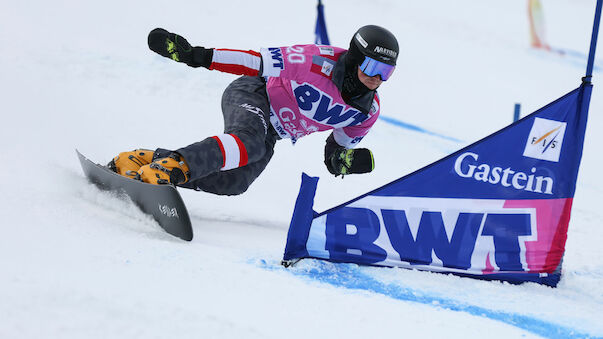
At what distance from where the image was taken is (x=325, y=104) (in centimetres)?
321

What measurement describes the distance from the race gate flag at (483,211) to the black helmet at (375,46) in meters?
0.59

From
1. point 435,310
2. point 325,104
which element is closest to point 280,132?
point 325,104

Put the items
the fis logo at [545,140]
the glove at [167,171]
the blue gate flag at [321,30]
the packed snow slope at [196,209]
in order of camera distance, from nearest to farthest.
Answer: the packed snow slope at [196,209], the glove at [167,171], the fis logo at [545,140], the blue gate flag at [321,30]

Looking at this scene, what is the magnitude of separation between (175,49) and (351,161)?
3.63 ft

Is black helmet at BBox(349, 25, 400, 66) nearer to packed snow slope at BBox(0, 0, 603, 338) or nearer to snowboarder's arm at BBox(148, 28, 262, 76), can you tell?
snowboarder's arm at BBox(148, 28, 262, 76)

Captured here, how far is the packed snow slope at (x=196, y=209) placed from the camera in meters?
1.76

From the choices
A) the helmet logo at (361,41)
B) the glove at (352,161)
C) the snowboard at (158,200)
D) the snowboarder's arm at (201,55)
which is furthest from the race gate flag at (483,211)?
the snowboarder's arm at (201,55)

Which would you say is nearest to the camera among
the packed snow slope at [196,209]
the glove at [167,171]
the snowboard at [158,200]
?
the packed snow slope at [196,209]

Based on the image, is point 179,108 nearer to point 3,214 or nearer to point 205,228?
point 205,228

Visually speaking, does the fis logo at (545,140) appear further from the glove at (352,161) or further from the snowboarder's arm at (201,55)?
the snowboarder's arm at (201,55)

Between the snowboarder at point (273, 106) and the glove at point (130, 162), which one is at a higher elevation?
the snowboarder at point (273, 106)

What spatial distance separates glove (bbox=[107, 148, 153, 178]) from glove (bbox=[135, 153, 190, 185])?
1.13 ft

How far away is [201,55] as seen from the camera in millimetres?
2877

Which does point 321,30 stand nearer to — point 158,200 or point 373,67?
point 373,67
